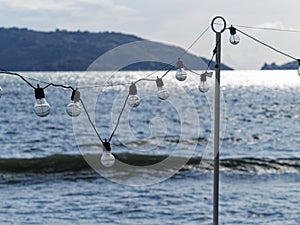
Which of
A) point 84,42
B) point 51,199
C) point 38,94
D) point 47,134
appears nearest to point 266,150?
point 47,134

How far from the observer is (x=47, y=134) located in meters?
37.3

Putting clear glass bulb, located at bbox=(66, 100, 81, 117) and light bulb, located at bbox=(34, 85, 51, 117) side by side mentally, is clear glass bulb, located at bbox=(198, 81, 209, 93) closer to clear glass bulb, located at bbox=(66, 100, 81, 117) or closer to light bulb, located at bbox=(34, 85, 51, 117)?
clear glass bulb, located at bbox=(66, 100, 81, 117)

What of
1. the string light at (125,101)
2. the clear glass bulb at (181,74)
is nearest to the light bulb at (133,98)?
the string light at (125,101)

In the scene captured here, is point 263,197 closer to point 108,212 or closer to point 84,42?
point 108,212

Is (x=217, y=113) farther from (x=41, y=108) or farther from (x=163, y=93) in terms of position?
(x=41, y=108)

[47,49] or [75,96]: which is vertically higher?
[47,49]

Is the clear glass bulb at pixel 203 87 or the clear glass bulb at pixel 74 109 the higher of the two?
the clear glass bulb at pixel 203 87

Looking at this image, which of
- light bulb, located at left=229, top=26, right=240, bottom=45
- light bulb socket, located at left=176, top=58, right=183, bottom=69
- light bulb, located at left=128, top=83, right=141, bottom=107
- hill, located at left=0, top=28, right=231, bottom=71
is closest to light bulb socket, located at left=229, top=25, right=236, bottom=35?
light bulb, located at left=229, top=26, right=240, bottom=45

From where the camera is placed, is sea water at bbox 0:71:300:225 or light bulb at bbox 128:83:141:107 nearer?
light bulb at bbox 128:83:141:107

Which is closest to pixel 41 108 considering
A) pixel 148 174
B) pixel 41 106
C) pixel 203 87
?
pixel 41 106

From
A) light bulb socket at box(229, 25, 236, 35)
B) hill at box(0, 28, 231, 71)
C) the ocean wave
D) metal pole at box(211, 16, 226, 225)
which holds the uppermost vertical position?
hill at box(0, 28, 231, 71)

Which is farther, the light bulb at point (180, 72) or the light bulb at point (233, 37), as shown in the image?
the light bulb at point (233, 37)

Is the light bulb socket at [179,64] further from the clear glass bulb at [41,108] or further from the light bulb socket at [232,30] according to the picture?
the clear glass bulb at [41,108]

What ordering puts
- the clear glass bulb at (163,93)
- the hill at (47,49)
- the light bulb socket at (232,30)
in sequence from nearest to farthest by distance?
the clear glass bulb at (163,93) → the light bulb socket at (232,30) → the hill at (47,49)
